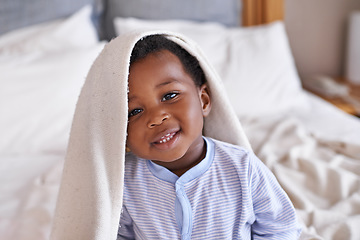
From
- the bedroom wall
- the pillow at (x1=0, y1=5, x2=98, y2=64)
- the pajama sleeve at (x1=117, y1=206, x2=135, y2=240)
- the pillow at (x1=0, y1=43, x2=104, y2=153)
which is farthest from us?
the bedroom wall

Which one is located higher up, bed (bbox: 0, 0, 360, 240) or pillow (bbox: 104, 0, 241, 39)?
pillow (bbox: 104, 0, 241, 39)

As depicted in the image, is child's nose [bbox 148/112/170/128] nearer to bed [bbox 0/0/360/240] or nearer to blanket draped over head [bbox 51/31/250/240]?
blanket draped over head [bbox 51/31/250/240]

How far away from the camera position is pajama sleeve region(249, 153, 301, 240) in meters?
0.80

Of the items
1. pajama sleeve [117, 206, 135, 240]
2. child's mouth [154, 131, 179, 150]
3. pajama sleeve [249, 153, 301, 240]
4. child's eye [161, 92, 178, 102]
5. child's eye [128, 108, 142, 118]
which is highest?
child's eye [161, 92, 178, 102]

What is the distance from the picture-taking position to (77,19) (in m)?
1.81

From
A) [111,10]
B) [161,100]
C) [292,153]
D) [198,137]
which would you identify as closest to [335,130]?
[292,153]

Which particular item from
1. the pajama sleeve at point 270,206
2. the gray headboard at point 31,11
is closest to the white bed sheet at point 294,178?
the pajama sleeve at point 270,206

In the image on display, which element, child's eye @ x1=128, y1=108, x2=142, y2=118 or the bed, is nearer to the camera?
child's eye @ x1=128, y1=108, x2=142, y2=118

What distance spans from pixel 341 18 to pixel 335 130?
3.70ft

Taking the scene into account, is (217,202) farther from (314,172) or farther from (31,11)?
(31,11)

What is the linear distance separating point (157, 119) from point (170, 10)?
136cm

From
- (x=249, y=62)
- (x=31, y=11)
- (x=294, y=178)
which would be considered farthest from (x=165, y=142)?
(x=31, y=11)

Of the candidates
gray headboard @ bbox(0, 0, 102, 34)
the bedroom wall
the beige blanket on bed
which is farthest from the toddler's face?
the bedroom wall

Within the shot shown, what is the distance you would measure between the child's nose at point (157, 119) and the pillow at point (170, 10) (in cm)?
133
